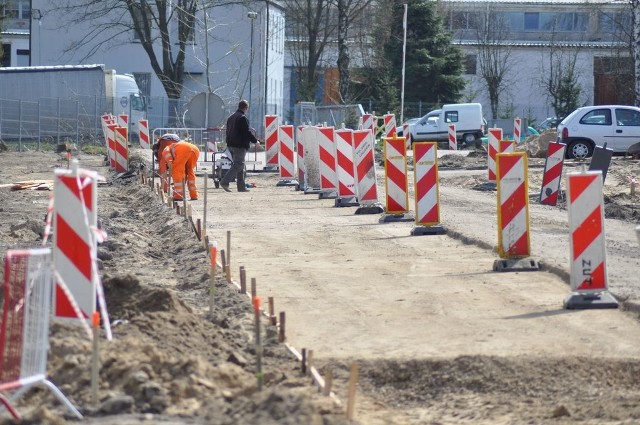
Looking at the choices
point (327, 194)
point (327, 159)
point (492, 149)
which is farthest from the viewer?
point (492, 149)

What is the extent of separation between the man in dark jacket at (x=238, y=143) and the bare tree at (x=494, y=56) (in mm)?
48814

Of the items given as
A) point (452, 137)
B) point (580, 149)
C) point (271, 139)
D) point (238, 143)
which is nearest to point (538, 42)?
point (452, 137)

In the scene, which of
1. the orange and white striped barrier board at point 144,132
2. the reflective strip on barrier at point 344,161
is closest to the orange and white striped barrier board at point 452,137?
the orange and white striped barrier board at point 144,132

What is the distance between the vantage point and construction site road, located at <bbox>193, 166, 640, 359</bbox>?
27.8ft

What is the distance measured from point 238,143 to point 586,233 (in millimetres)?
14495

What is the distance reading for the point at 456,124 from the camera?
51.1 meters

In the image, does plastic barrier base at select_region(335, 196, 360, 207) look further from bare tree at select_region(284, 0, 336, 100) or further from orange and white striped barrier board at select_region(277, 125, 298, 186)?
bare tree at select_region(284, 0, 336, 100)

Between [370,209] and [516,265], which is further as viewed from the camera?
[370,209]

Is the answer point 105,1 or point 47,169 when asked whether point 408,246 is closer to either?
point 47,169

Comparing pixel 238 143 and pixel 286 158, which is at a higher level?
pixel 238 143

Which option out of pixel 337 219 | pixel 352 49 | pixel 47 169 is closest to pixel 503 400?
pixel 337 219

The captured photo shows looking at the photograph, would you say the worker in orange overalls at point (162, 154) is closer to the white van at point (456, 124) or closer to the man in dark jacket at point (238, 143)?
the man in dark jacket at point (238, 143)

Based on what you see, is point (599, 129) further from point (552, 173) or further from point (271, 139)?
point (552, 173)

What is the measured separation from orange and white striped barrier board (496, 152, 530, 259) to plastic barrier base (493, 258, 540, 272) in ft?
0.29
